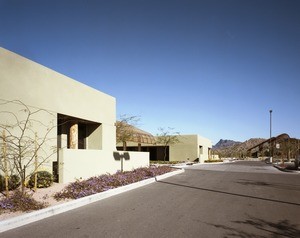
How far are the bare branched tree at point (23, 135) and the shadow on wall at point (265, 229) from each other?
7.28m

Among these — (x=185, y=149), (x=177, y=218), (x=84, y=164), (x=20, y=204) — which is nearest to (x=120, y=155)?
(x=84, y=164)

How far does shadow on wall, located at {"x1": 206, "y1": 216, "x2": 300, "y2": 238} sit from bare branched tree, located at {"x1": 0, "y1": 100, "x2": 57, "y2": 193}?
7.28m

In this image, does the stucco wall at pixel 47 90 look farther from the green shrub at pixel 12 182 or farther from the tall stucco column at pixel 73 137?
the green shrub at pixel 12 182

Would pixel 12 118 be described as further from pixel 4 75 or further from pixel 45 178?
pixel 45 178

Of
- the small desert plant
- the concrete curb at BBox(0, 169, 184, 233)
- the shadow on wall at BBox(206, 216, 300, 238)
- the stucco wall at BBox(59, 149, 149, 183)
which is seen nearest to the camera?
the shadow on wall at BBox(206, 216, 300, 238)

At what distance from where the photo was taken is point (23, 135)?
44.3ft

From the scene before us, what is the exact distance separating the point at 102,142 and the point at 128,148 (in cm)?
2944

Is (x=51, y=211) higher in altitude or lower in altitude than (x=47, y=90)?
lower

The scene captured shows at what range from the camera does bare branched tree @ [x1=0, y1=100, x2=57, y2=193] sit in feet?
39.8

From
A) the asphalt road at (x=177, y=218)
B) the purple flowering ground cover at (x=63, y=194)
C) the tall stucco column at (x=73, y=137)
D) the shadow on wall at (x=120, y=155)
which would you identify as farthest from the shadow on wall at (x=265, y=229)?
the tall stucco column at (x=73, y=137)

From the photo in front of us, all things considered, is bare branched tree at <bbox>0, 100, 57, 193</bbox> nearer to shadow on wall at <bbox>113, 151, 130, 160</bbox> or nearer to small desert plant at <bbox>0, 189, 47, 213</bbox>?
small desert plant at <bbox>0, 189, 47, 213</bbox>

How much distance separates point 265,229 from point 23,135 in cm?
1066

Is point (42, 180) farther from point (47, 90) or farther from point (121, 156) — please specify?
point (121, 156)

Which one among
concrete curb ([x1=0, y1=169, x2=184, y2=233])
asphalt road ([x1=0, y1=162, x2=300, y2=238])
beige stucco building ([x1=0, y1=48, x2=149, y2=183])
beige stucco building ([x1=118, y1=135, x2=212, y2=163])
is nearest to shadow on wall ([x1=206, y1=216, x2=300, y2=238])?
asphalt road ([x1=0, y1=162, x2=300, y2=238])
